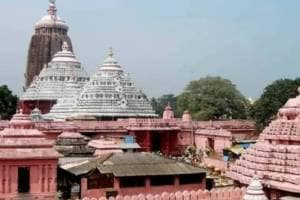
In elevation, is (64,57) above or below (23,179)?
above

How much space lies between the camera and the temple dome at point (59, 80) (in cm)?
5691

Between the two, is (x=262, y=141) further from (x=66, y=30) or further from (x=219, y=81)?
(x=66, y=30)

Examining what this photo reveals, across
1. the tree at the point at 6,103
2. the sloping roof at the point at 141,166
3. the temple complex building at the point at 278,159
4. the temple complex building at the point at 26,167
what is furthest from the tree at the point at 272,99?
the temple complex building at the point at 278,159

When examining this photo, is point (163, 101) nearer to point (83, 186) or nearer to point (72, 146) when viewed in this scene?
point (72, 146)

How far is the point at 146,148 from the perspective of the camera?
44.9 m

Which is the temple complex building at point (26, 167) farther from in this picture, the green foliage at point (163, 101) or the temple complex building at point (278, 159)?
the green foliage at point (163, 101)

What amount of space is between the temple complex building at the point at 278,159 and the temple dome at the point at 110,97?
30.7 meters

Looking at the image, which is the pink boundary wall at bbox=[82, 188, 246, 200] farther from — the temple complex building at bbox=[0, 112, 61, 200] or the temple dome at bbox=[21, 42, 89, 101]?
the temple dome at bbox=[21, 42, 89, 101]

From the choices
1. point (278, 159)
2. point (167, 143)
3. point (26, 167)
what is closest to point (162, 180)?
point (26, 167)

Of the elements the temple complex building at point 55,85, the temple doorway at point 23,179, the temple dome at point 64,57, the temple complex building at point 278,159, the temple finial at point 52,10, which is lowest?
the temple doorway at point 23,179

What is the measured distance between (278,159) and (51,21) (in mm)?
53768

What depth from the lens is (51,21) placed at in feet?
222

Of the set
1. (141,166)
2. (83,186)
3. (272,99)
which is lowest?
(83,186)

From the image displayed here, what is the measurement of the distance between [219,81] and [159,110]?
179 ft
